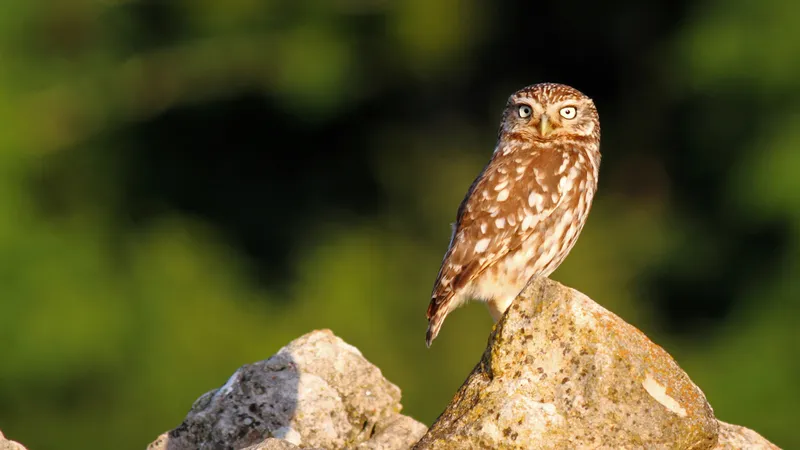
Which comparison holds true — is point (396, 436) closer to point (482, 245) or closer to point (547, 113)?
point (482, 245)

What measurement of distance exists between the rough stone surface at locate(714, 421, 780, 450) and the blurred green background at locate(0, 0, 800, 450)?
1038 centimetres

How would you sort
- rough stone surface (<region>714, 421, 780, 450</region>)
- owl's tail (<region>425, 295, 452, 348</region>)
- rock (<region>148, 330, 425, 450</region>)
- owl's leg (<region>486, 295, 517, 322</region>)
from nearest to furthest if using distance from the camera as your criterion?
rough stone surface (<region>714, 421, 780, 450</region>)
rock (<region>148, 330, 425, 450</region>)
owl's tail (<region>425, 295, 452, 348</region>)
owl's leg (<region>486, 295, 517, 322</region>)

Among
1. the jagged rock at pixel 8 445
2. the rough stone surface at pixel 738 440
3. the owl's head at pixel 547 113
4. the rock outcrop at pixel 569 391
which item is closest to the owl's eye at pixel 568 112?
the owl's head at pixel 547 113

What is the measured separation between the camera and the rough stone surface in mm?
4598

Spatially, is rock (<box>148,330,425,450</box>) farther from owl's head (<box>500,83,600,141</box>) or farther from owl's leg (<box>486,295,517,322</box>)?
owl's head (<box>500,83,600,141</box>)

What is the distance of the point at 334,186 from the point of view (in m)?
19.2

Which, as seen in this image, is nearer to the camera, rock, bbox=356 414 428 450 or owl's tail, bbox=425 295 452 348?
rock, bbox=356 414 428 450

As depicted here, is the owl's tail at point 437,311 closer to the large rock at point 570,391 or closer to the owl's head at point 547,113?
the owl's head at point 547,113

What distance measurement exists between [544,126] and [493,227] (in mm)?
496

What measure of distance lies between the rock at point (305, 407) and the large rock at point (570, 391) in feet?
2.93

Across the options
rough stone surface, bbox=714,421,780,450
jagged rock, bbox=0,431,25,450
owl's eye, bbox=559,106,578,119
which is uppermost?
owl's eye, bbox=559,106,578,119

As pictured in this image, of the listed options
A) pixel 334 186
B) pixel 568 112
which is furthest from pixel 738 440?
pixel 334 186

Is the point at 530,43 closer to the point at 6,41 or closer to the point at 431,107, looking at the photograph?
the point at 431,107

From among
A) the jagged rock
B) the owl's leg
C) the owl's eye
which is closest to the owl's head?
the owl's eye
